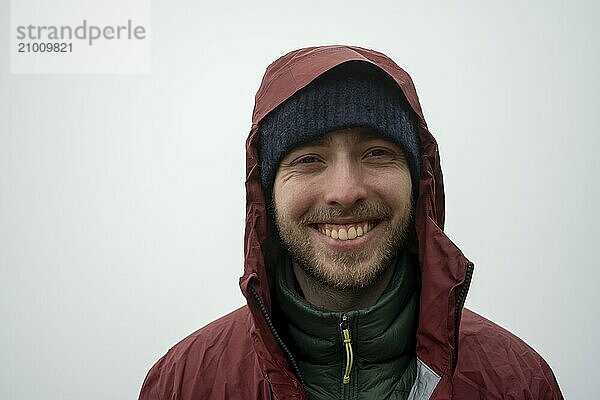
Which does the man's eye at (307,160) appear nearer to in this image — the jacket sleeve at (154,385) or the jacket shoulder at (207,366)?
the jacket shoulder at (207,366)

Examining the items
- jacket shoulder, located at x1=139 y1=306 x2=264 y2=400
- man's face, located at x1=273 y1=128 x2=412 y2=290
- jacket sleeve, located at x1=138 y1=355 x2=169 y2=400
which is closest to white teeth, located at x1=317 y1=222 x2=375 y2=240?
man's face, located at x1=273 y1=128 x2=412 y2=290

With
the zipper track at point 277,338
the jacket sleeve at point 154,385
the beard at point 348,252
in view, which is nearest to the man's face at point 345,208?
the beard at point 348,252

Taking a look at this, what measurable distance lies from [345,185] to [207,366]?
0.35m

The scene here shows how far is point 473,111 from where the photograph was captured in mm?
1775

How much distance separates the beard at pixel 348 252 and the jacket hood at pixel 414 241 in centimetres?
4

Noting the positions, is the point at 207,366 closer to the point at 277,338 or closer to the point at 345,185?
the point at 277,338

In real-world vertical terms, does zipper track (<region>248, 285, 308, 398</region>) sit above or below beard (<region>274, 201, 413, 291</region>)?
below

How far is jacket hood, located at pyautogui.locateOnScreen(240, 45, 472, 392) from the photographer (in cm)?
78

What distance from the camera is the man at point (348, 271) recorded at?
80 centimetres

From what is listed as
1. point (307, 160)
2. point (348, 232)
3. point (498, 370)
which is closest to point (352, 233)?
point (348, 232)

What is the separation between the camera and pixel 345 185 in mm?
803

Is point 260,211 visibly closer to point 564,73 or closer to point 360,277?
point 360,277

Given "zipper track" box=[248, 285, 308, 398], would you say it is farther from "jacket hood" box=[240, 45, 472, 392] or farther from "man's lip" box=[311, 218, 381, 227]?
"man's lip" box=[311, 218, 381, 227]

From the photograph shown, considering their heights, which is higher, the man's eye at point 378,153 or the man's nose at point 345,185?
the man's eye at point 378,153
